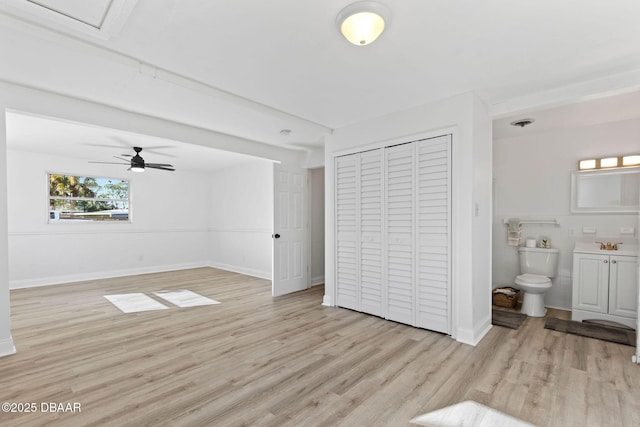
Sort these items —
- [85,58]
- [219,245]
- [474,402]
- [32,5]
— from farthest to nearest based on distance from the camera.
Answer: [219,245] < [85,58] < [474,402] < [32,5]

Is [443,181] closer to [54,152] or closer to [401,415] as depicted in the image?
[401,415]

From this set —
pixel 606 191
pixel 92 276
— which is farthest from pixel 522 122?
pixel 92 276

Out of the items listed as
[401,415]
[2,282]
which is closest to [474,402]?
[401,415]

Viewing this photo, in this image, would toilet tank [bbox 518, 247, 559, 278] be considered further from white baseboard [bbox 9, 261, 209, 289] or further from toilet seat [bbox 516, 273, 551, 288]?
white baseboard [bbox 9, 261, 209, 289]

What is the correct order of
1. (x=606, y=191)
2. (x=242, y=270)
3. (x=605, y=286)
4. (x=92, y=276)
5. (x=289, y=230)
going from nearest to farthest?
(x=605, y=286) → (x=606, y=191) → (x=289, y=230) → (x=92, y=276) → (x=242, y=270)

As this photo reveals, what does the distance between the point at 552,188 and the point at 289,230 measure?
150 inches

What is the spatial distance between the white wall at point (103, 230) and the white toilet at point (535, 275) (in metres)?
6.86

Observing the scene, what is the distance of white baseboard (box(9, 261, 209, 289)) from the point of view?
208 inches

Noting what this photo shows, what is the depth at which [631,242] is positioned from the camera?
3.47 m

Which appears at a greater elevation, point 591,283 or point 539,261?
point 539,261

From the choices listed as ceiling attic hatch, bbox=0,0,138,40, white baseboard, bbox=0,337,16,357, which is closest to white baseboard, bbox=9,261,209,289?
white baseboard, bbox=0,337,16,357

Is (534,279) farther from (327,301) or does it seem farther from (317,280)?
(317,280)

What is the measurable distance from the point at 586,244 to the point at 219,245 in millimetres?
7018

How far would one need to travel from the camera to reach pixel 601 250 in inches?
131
